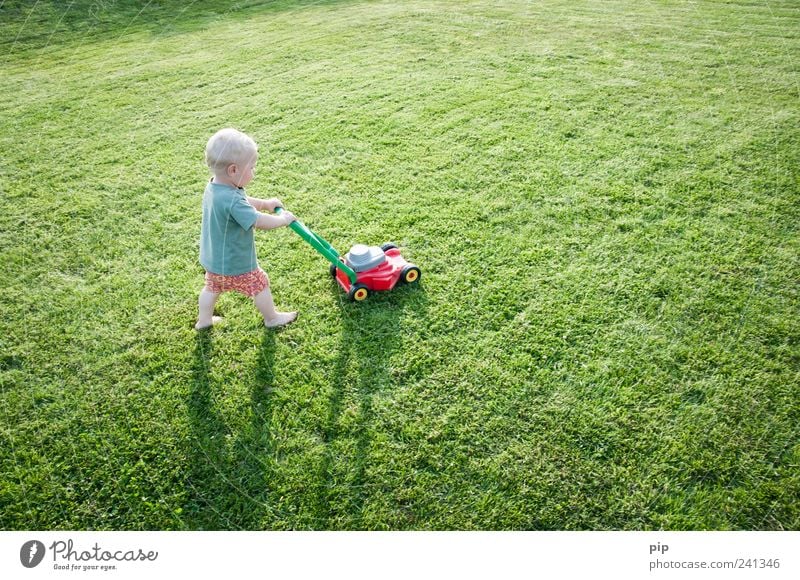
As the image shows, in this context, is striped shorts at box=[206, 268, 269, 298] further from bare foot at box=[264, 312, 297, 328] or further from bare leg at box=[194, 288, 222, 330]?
bare foot at box=[264, 312, 297, 328]

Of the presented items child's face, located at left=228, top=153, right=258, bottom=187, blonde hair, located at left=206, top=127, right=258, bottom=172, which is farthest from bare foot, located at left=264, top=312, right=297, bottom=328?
blonde hair, located at left=206, top=127, right=258, bottom=172

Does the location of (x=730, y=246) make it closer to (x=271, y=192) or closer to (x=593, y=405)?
(x=593, y=405)

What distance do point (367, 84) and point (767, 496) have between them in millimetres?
5848

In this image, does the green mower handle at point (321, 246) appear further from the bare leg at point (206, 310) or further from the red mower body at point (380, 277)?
the bare leg at point (206, 310)

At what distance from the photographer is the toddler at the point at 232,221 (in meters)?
2.77

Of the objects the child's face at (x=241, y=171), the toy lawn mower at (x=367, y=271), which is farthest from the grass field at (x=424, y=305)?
the child's face at (x=241, y=171)

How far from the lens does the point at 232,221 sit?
2936mm

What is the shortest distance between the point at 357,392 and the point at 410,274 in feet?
3.23

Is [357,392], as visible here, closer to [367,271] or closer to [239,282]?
[367,271]

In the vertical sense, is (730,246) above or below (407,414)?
above

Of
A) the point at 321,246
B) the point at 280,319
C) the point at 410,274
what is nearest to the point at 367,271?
the point at 410,274

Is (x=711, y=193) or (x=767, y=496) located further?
(x=711, y=193)

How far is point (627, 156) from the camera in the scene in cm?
504
